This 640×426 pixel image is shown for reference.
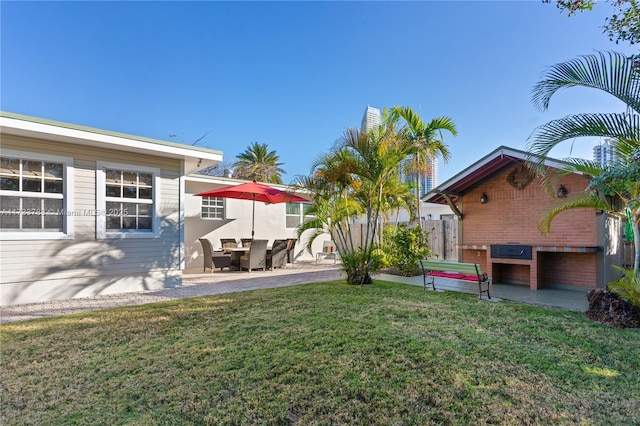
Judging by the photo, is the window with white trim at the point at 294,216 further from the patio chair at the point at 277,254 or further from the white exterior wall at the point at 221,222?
the patio chair at the point at 277,254

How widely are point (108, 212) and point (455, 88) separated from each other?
1228 centimetres

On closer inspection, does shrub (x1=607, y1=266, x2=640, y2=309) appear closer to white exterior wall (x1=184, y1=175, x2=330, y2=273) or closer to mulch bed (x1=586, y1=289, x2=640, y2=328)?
mulch bed (x1=586, y1=289, x2=640, y2=328)

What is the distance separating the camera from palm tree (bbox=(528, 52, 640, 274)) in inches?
172

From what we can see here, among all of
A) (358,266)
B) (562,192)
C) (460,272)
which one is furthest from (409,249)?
(562,192)

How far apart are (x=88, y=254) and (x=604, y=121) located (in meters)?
10.3

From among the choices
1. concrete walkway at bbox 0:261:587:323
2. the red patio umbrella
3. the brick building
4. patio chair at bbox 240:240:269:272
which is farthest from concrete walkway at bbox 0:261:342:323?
the brick building

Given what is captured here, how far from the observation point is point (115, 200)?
7.76 meters

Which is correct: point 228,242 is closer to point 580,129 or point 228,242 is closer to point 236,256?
point 236,256

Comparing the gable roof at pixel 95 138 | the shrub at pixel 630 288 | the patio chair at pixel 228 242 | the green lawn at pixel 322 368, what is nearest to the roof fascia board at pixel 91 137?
the gable roof at pixel 95 138

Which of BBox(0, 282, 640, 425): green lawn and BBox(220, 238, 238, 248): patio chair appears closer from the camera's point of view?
BBox(0, 282, 640, 425): green lawn

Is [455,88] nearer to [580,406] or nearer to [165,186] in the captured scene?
[165,186]

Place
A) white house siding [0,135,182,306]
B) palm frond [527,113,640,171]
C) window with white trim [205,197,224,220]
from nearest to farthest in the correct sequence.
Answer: palm frond [527,113,640,171] < white house siding [0,135,182,306] < window with white trim [205,197,224,220]

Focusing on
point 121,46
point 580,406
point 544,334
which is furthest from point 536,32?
point 121,46

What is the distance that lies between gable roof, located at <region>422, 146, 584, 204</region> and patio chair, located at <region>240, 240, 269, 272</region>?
5.79m
